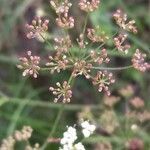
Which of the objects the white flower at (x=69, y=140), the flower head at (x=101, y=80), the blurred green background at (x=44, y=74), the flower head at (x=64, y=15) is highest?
the blurred green background at (x=44, y=74)

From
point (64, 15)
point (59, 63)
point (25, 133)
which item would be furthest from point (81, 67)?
point (25, 133)

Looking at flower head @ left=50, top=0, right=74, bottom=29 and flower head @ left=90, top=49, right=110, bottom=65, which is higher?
flower head @ left=50, top=0, right=74, bottom=29

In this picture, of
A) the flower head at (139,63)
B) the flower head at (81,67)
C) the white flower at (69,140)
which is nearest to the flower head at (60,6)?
the flower head at (81,67)

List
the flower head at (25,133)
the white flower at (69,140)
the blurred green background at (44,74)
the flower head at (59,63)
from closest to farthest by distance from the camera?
the flower head at (59,63) → the white flower at (69,140) → the flower head at (25,133) → the blurred green background at (44,74)

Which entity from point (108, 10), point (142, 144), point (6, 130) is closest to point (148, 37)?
point (108, 10)

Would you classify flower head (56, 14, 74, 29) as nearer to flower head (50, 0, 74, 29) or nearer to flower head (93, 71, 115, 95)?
flower head (50, 0, 74, 29)

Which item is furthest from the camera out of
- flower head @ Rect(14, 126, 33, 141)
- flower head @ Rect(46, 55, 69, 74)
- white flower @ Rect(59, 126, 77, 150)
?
flower head @ Rect(14, 126, 33, 141)

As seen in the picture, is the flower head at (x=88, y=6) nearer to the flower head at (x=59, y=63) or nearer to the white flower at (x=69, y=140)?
the flower head at (x=59, y=63)

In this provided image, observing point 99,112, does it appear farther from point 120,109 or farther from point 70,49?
point 70,49

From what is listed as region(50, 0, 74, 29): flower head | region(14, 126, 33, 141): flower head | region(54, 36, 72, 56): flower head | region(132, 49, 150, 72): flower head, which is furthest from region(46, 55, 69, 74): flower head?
region(14, 126, 33, 141): flower head
